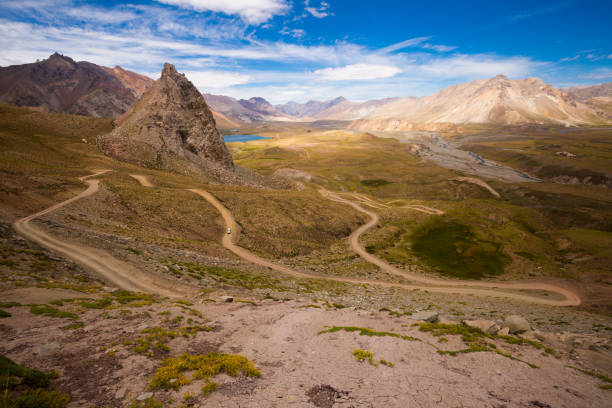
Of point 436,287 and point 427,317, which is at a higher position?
point 427,317

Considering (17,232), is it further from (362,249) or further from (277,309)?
(362,249)

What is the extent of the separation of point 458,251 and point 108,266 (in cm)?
7549

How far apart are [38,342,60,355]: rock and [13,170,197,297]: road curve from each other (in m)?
13.1

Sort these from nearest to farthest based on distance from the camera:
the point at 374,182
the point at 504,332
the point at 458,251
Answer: the point at 504,332
the point at 458,251
the point at 374,182

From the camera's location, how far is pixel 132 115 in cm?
10450

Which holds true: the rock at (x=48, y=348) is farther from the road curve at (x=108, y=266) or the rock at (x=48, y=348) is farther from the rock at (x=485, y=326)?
the rock at (x=485, y=326)

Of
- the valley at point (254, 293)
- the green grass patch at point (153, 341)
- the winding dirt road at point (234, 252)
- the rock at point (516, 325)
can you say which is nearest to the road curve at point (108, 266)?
the winding dirt road at point (234, 252)

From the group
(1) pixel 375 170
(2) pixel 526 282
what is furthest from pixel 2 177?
(1) pixel 375 170

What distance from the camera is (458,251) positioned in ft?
234

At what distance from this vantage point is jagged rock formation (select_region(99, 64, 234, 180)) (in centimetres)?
8781

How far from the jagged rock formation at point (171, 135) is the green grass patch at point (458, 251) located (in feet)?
241

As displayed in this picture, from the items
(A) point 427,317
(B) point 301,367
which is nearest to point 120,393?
(B) point 301,367

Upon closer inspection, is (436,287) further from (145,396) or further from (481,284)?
(145,396)

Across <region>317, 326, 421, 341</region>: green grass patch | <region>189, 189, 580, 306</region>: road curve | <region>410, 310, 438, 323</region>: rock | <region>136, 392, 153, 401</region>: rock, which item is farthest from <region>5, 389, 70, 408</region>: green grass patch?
<region>189, 189, 580, 306</region>: road curve
